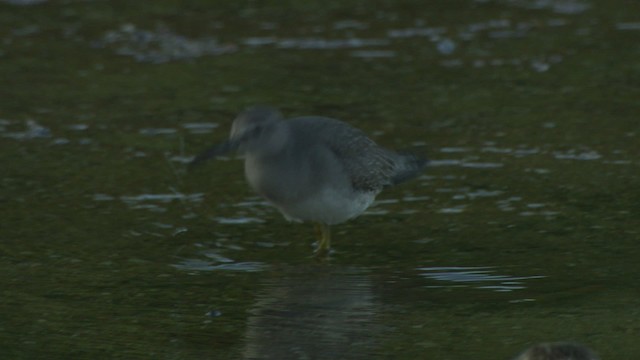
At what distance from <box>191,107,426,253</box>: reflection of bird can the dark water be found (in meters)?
0.25

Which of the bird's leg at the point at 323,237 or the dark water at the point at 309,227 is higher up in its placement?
the dark water at the point at 309,227

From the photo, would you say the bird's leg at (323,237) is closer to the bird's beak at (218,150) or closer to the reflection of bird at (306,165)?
the reflection of bird at (306,165)

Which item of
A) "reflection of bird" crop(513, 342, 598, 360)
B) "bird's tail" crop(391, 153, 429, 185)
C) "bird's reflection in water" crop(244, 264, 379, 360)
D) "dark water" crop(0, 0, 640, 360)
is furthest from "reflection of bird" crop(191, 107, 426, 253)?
"reflection of bird" crop(513, 342, 598, 360)

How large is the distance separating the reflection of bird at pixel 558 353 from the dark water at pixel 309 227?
36.0 inches

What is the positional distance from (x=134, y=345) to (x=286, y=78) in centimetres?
639

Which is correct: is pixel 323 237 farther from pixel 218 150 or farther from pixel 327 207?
pixel 218 150

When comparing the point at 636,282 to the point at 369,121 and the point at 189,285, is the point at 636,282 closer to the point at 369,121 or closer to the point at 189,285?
the point at 189,285

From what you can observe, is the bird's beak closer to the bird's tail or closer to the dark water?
the dark water

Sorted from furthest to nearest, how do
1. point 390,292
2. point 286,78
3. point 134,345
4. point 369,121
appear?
1. point 286,78
2. point 369,121
3. point 390,292
4. point 134,345

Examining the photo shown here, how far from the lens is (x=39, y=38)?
15.3 meters

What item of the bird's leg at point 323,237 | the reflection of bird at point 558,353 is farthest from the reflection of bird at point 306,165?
the reflection of bird at point 558,353

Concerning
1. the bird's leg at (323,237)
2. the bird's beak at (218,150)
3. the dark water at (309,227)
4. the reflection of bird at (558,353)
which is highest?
the bird's beak at (218,150)

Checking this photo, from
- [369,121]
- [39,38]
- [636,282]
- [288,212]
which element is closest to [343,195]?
[288,212]

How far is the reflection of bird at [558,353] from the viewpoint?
660cm
